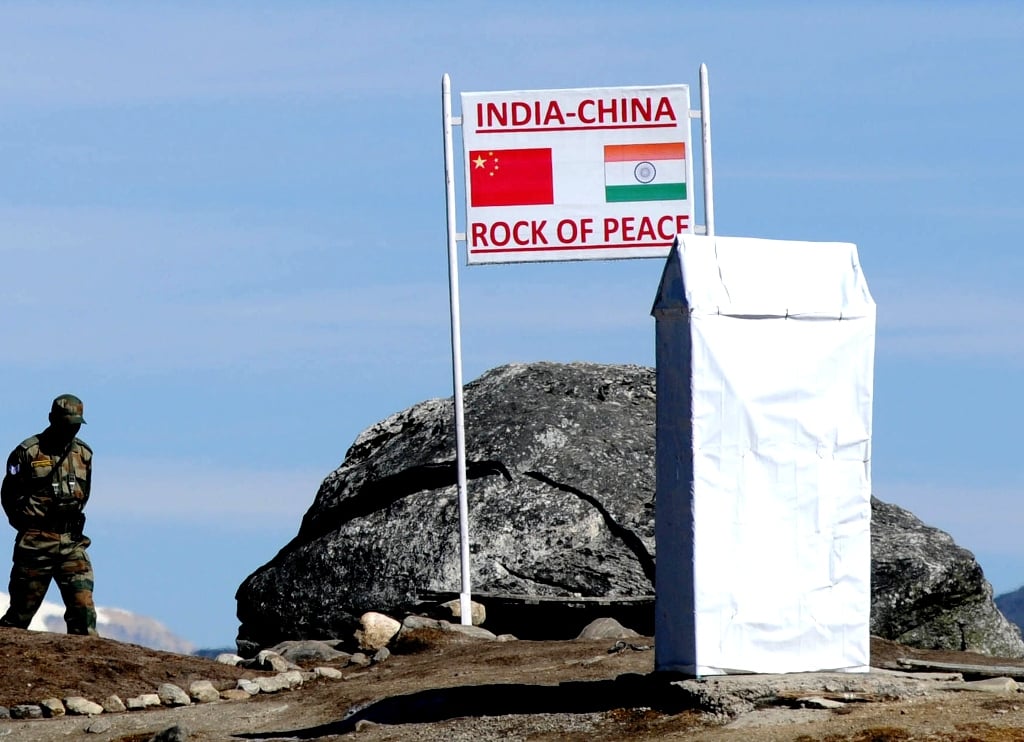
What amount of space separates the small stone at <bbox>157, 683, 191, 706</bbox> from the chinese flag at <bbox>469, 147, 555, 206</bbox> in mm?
5359

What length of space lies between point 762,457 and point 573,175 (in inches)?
260

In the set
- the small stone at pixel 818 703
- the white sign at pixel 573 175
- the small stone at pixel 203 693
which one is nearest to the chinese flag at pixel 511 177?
the white sign at pixel 573 175

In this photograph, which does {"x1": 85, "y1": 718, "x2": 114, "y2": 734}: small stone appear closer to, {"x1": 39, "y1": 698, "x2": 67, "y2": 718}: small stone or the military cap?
{"x1": 39, "y1": 698, "x2": 67, "y2": 718}: small stone

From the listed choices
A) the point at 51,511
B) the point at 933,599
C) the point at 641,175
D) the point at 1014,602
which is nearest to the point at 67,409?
the point at 51,511

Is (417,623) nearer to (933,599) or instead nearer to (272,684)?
(272,684)

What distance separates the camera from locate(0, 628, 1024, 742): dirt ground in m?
9.30

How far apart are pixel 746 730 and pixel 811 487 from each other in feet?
5.49

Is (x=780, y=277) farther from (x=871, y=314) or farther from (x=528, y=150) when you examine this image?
(x=528, y=150)

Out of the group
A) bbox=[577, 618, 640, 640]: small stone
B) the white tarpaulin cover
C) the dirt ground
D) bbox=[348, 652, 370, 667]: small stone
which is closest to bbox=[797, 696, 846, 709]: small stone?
the dirt ground

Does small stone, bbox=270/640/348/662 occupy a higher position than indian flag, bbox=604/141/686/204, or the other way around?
indian flag, bbox=604/141/686/204

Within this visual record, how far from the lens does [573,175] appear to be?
1611 centimetres

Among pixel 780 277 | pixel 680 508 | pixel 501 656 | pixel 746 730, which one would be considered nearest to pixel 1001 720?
pixel 746 730

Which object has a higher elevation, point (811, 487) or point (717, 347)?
point (717, 347)

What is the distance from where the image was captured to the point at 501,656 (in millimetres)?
13461
